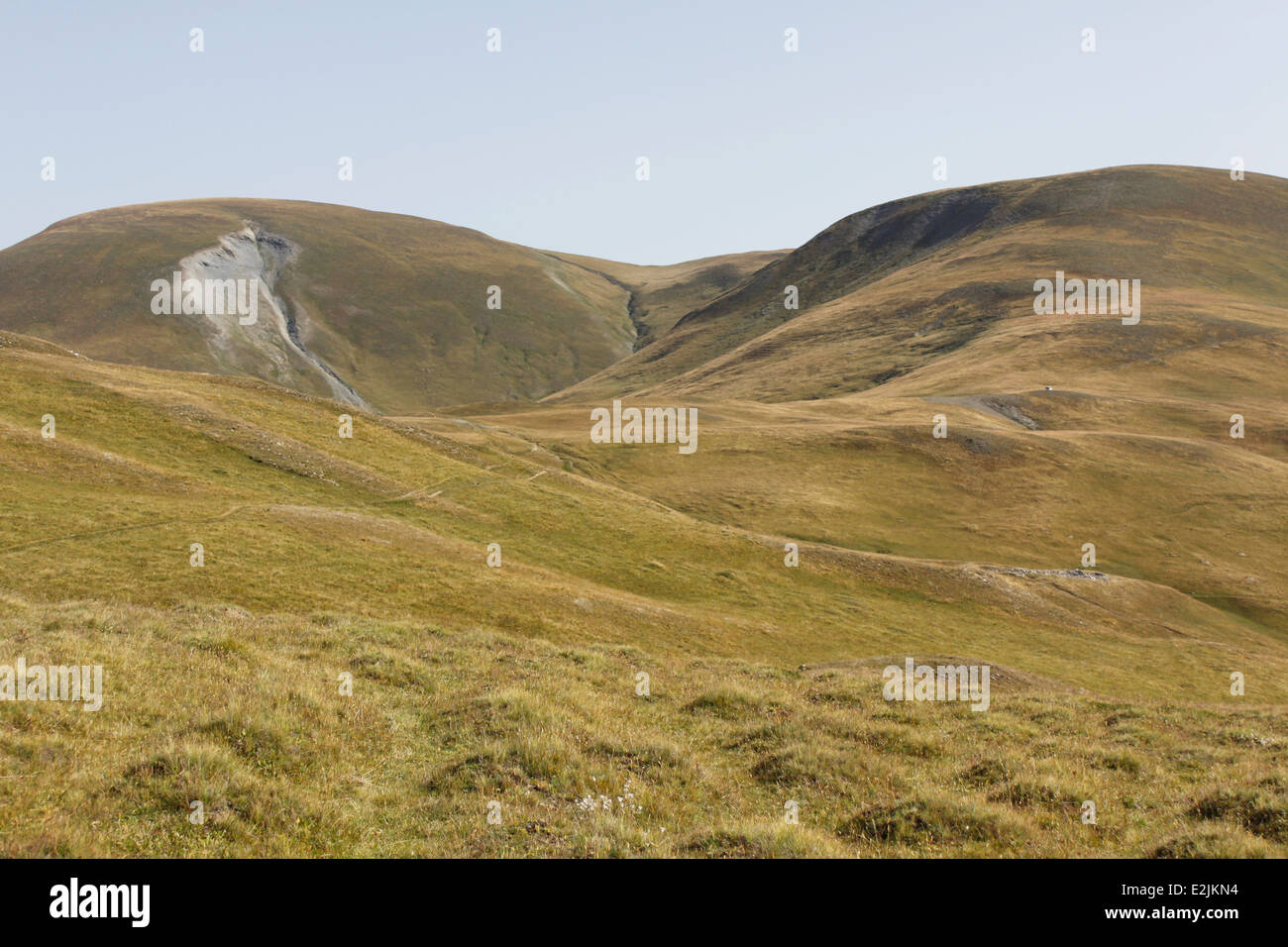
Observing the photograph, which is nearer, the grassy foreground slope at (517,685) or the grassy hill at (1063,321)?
the grassy foreground slope at (517,685)

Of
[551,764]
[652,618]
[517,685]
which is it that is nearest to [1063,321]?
[652,618]

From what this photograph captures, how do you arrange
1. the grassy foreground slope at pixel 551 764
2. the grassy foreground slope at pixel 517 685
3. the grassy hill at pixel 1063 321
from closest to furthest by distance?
the grassy foreground slope at pixel 551 764 < the grassy foreground slope at pixel 517 685 < the grassy hill at pixel 1063 321

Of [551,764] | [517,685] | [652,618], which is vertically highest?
[551,764]

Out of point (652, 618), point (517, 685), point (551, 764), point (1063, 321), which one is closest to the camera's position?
point (551, 764)

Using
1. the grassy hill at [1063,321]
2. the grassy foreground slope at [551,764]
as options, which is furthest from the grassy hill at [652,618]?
the grassy hill at [1063,321]

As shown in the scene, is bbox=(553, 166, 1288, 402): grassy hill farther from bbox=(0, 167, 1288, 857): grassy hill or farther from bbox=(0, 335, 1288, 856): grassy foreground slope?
bbox=(0, 335, 1288, 856): grassy foreground slope

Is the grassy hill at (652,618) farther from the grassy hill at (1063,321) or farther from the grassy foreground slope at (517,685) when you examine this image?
the grassy hill at (1063,321)

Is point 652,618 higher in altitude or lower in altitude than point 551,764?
lower

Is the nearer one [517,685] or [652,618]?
[517,685]

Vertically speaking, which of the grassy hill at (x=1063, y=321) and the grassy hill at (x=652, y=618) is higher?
the grassy hill at (x=1063, y=321)

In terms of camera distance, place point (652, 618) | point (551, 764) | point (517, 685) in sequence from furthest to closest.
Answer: point (652, 618) → point (517, 685) → point (551, 764)

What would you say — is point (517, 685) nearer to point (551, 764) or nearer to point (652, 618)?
point (551, 764)

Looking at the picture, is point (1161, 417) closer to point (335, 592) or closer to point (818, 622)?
point (818, 622)
